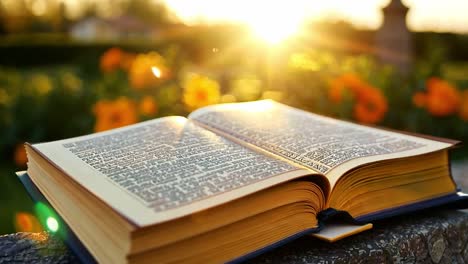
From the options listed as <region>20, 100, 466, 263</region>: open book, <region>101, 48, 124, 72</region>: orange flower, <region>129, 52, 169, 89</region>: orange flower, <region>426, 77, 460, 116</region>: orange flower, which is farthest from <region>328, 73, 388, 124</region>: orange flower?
<region>101, 48, 124, 72</region>: orange flower

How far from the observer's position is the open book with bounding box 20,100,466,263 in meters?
0.86

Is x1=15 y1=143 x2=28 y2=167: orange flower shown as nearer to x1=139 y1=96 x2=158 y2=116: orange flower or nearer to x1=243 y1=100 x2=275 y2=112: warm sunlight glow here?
x1=139 y1=96 x2=158 y2=116: orange flower

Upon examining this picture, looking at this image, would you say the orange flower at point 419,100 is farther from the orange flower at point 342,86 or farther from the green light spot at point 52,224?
the green light spot at point 52,224

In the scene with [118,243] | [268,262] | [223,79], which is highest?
[118,243]

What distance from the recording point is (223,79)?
4672 mm

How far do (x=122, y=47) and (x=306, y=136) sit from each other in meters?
20.2

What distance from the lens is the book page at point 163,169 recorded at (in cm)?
87

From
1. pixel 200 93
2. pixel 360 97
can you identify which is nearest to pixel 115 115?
pixel 200 93

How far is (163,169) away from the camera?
3.28ft

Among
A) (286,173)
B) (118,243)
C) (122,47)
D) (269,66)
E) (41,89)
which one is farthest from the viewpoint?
(122,47)

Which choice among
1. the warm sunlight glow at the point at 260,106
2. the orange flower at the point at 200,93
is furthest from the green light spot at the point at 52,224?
the orange flower at the point at 200,93

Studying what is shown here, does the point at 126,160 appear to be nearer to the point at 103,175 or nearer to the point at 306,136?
the point at 103,175

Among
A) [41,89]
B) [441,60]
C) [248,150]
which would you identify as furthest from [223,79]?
[248,150]

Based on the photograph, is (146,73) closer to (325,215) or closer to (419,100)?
(419,100)
